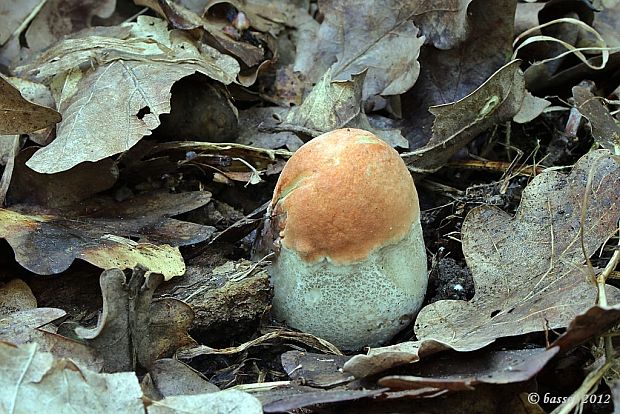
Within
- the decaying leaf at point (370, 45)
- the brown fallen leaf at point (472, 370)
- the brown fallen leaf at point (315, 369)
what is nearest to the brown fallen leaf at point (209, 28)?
the decaying leaf at point (370, 45)

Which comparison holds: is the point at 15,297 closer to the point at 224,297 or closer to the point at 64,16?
the point at 224,297

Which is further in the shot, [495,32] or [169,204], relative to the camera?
[495,32]

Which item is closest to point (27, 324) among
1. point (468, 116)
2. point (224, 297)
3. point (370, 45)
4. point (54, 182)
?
point (224, 297)

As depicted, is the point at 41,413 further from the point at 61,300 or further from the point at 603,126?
the point at 603,126

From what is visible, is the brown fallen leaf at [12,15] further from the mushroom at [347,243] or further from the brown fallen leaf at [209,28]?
the mushroom at [347,243]

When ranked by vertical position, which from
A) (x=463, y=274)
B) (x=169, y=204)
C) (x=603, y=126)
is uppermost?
(x=603, y=126)

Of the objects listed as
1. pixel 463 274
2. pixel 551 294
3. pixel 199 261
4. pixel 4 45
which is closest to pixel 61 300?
pixel 199 261

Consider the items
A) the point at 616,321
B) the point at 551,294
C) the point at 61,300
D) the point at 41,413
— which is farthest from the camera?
the point at 61,300
